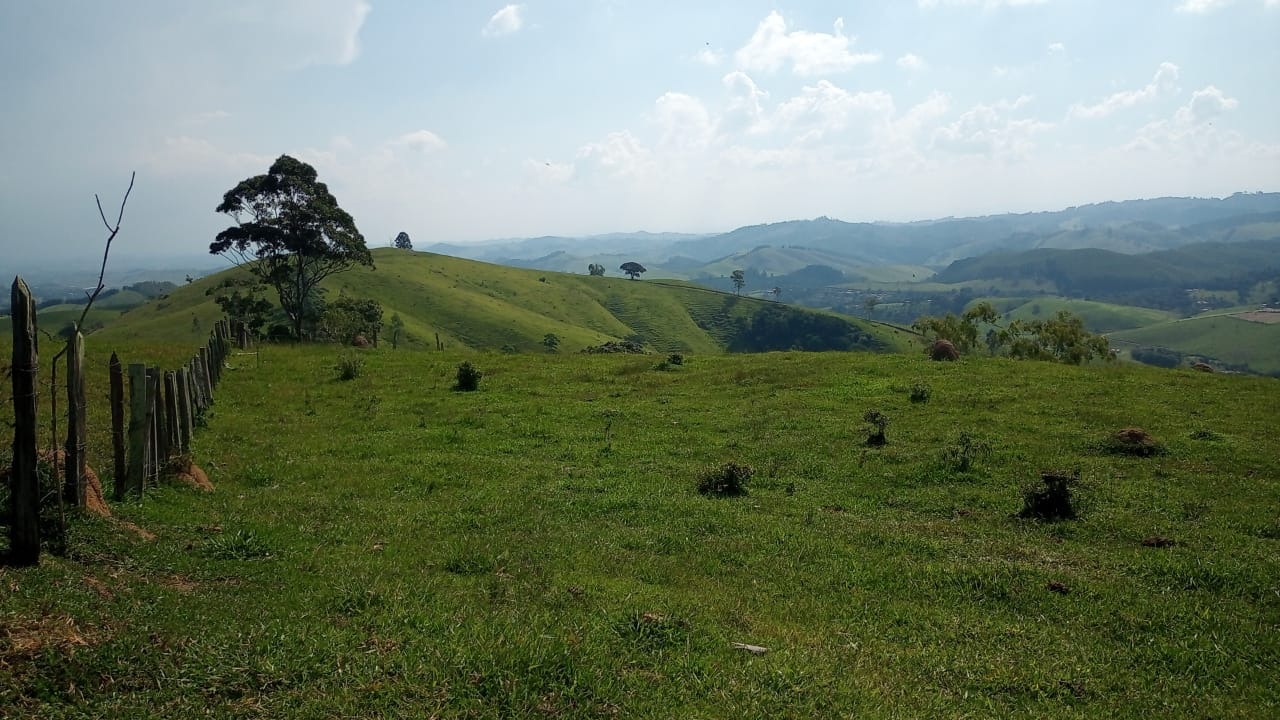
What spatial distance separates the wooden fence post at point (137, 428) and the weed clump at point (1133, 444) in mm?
22850

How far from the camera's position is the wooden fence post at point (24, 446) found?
7.82 meters

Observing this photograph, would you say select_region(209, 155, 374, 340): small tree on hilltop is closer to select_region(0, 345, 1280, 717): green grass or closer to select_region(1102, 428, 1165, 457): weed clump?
select_region(0, 345, 1280, 717): green grass

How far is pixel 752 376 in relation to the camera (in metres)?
32.7

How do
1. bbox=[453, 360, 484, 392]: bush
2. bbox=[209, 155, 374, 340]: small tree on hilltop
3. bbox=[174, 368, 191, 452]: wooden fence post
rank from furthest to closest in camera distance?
1. bbox=[209, 155, 374, 340]: small tree on hilltop
2. bbox=[453, 360, 484, 392]: bush
3. bbox=[174, 368, 191, 452]: wooden fence post

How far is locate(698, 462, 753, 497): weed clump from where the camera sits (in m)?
16.0

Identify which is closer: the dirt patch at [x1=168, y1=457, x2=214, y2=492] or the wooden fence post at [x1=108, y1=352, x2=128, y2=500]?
the wooden fence post at [x1=108, y1=352, x2=128, y2=500]

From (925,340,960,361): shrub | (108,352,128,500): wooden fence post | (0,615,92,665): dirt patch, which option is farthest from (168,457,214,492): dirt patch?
(925,340,960,361): shrub

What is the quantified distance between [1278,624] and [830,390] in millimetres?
19623

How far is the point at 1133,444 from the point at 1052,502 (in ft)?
22.3

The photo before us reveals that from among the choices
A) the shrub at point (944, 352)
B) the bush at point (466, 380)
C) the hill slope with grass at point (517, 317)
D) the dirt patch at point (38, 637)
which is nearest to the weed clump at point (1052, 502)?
the dirt patch at point (38, 637)

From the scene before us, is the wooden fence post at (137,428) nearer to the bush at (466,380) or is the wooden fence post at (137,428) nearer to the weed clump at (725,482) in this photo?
the weed clump at (725,482)

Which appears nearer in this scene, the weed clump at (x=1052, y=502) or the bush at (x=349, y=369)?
the weed clump at (x=1052, y=502)

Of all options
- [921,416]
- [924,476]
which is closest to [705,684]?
[924,476]

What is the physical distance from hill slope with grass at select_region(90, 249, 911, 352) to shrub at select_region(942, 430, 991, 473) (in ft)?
335
